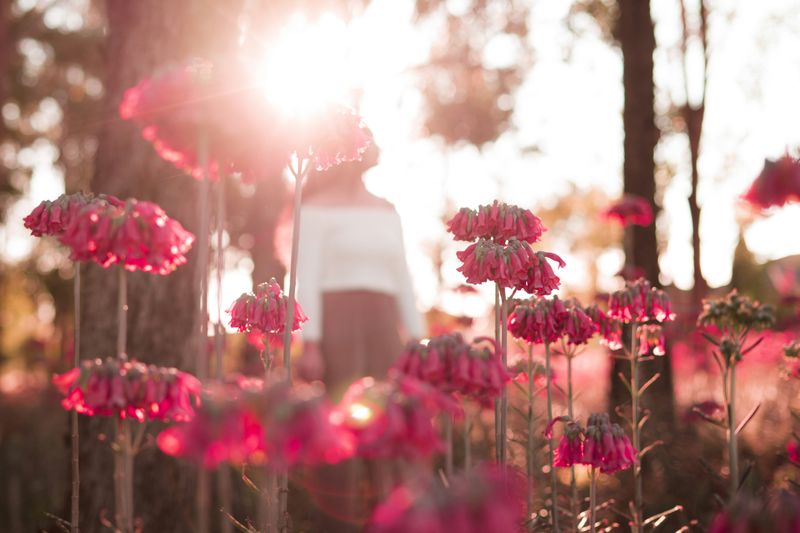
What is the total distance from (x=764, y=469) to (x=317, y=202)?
4200 millimetres

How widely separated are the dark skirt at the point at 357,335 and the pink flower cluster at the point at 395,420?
129 inches

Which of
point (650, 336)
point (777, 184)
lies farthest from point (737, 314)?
point (777, 184)

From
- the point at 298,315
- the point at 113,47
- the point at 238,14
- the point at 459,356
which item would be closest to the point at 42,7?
the point at 238,14

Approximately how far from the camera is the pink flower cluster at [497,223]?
2.34 meters

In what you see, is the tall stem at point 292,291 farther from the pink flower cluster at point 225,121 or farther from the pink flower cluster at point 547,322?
the pink flower cluster at point 547,322

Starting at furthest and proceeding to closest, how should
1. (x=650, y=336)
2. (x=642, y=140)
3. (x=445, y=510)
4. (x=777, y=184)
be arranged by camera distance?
1. (x=642, y=140)
2. (x=650, y=336)
3. (x=777, y=184)
4. (x=445, y=510)

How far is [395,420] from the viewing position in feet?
4.16

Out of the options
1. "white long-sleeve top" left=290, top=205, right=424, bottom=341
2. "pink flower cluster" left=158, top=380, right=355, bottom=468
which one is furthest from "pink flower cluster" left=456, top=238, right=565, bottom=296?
"white long-sleeve top" left=290, top=205, right=424, bottom=341

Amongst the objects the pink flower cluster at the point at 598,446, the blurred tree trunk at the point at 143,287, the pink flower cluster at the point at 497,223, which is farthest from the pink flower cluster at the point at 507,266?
A: the blurred tree trunk at the point at 143,287

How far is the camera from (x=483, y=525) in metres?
1.11

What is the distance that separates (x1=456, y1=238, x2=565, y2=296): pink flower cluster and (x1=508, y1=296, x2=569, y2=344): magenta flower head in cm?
23

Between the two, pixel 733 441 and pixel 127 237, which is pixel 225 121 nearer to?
pixel 127 237

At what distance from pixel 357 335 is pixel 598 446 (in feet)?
8.47

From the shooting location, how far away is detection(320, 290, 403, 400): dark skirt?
15.3 feet
